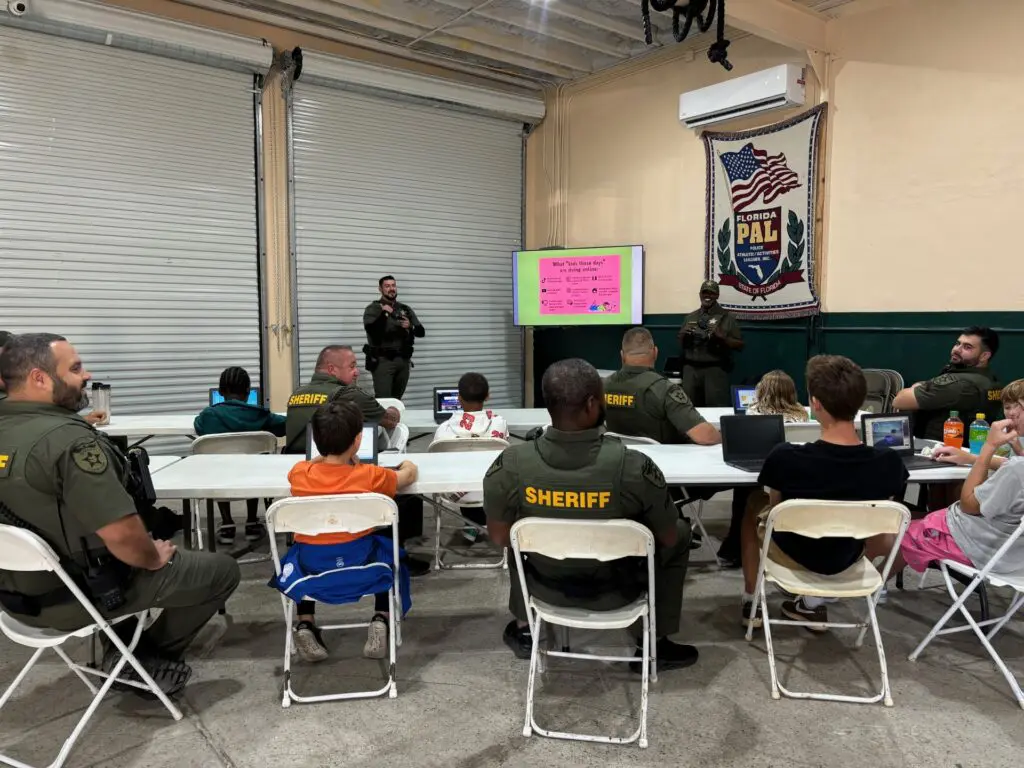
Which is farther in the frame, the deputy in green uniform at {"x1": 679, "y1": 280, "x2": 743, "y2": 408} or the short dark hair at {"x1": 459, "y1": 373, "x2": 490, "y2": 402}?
the deputy in green uniform at {"x1": 679, "y1": 280, "x2": 743, "y2": 408}

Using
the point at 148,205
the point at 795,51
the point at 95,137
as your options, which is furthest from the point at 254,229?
the point at 795,51

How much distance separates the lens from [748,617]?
307 centimetres

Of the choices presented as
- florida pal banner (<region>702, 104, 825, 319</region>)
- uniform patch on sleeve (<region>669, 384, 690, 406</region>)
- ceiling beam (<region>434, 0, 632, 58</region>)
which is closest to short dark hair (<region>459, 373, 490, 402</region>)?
uniform patch on sleeve (<region>669, 384, 690, 406</region>)

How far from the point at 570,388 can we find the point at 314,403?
5.88 feet

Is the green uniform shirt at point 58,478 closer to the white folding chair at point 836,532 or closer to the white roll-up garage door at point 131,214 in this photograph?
the white folding chair at point 836,532

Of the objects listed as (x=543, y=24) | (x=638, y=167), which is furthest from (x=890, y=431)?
(x=543, y=24)

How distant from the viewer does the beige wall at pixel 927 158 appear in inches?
201

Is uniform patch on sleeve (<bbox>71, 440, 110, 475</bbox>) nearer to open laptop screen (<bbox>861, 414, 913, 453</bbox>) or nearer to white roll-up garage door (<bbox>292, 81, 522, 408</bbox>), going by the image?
open laptop screen (<bbox>861, 414, 913, 453</bbox>)

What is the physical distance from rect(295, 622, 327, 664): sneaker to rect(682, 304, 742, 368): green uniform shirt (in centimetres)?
462

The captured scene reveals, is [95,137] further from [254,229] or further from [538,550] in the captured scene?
[538,550]

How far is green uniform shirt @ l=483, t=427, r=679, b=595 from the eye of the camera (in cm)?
218

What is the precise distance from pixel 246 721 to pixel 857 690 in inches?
82.0

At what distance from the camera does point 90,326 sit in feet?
20.2

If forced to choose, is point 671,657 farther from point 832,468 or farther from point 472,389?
point 472,389
